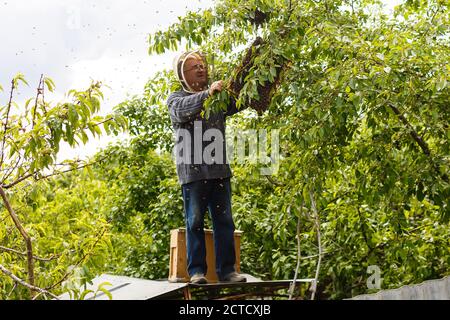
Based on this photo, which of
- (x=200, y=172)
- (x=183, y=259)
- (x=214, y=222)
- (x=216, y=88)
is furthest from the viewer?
(x=183, y=259)

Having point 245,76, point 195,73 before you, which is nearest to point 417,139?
point 245,76

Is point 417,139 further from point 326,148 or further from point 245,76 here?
point 245,76

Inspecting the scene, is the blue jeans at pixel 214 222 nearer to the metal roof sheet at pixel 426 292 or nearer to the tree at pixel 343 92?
the tree at pixel 343 92

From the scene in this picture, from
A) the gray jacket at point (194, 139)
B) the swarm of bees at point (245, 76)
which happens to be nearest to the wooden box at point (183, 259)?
the gray jacket at point (194, 139)

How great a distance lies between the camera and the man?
5137 mm

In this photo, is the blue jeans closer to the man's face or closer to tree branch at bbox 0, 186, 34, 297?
the man's face

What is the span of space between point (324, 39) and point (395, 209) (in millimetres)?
1750

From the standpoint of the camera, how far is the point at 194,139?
5.16m

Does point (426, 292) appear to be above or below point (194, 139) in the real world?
below

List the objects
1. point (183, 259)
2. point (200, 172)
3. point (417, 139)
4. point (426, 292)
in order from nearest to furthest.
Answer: point (426, 292) < point (200, 172) < point (183, 259) < point (417, 139)

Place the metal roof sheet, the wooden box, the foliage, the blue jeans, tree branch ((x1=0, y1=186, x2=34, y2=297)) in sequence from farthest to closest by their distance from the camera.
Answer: the wooden box, the blue jeans, the foliage, tree branch ((x1=0, y1=186, x2=34, y2=297)), the metal roof sheet

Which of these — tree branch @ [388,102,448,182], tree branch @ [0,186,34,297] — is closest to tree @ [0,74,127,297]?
tree branch @ [0,186,34,297]

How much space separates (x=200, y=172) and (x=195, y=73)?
0.68 meters

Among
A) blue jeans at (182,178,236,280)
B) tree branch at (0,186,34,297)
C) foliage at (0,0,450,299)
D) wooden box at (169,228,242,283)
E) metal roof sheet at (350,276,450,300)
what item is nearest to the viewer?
metal roof sheet at (350,276,450,300)
